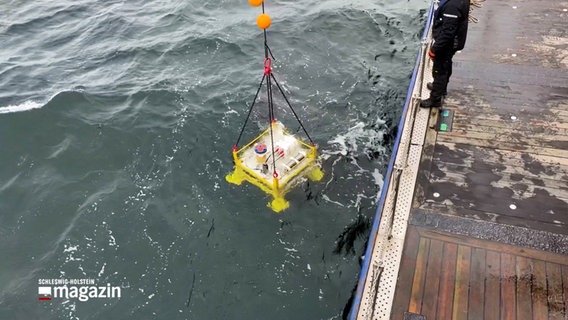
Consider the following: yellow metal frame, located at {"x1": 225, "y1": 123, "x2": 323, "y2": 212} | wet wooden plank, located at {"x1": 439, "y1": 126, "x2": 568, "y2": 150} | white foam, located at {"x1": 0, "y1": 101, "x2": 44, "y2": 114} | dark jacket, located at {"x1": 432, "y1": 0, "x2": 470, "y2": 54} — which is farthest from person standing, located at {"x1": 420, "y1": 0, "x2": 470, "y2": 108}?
white foam, located at {"x1": 0, "y1": 101, "x2": 44, "y2": 114}

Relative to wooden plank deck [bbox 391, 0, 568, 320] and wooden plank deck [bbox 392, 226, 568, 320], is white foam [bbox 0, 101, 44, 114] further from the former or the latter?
wooden plank deck [bbox 392, 226, 568, 320]

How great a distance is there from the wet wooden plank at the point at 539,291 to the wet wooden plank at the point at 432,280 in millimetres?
1301

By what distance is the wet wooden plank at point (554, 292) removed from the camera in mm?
5773

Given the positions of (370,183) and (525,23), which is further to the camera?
(525,23)

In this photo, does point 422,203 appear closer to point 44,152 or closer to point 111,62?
point 44,152

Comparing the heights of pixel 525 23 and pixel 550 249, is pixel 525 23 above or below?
above

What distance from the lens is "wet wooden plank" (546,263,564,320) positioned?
5773 mm

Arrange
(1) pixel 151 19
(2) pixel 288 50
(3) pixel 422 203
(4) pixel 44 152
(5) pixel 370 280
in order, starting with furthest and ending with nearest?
(1) pixel 151 19, (2) pixel 288 50, (4) pixel 44 152, (3) pixel 422 203, (5) pixel 370 280

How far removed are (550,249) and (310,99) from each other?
7.68 meters

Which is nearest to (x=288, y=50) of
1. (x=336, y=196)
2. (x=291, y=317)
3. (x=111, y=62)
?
(x=111, y=62)

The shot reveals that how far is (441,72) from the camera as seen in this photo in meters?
8.94

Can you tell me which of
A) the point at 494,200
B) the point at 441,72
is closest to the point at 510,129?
the point at 441,72

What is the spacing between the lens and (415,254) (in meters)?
6.67

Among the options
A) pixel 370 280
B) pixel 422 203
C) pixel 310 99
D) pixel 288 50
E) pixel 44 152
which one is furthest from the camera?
pixel 288 50
